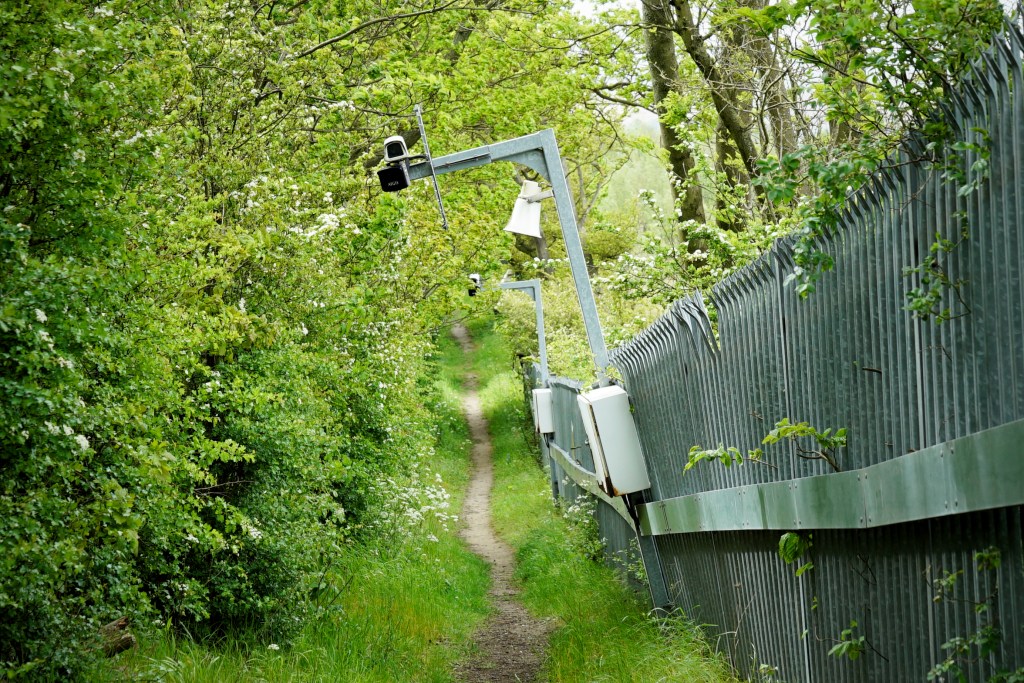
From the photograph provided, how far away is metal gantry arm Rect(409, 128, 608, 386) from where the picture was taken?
7.90 meters

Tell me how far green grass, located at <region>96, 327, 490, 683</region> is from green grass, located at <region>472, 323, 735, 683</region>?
0.80m

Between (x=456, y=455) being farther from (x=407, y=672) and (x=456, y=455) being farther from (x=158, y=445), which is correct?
(x=158, y=445)

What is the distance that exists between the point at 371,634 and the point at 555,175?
13.3 feet

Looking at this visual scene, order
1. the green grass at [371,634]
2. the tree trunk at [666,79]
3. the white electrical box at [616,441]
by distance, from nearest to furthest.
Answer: the green grass at [371,634] < the white electrical box at [616,441] < the tree trunk at [666,79]

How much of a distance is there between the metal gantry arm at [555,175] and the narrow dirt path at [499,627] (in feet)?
8.37

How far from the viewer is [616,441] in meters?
7.29

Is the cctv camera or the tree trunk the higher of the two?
the tree trunk

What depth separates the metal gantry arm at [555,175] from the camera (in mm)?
7902

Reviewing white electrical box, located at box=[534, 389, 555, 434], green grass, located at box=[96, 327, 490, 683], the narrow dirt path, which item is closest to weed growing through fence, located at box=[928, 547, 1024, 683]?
green grass, located at box=[96, 327, 490, 683]

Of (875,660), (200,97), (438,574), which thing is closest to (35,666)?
(875,660)

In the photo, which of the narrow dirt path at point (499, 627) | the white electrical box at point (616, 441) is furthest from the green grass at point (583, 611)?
the white electrical box at point (616, 441)

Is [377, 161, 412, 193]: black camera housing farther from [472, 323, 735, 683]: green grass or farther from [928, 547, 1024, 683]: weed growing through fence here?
[928, 547, 1024, 683]: weed growing through fence

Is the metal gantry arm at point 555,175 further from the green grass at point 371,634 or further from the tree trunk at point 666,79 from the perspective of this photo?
the tree trunk at point 666,79

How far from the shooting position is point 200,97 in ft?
30.5
